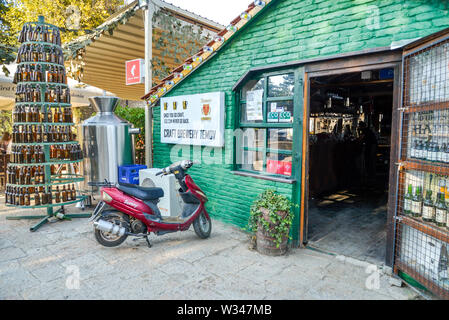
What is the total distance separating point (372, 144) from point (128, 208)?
28.5 ft

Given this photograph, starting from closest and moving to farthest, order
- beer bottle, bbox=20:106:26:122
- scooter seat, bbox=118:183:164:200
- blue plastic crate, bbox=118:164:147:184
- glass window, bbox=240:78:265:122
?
scooter seat, bbox=118:183:164:200 < glass window, bbox=240:78:265:122 < beer bottle, bbox=20:106:26:122 < blue plastic crate, bbox=118:164:147:184

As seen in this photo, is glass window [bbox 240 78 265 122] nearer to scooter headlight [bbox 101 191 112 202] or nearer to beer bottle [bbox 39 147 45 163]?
scooter headlight [bbox 101 191 112 202]

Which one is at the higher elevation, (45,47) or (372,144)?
(45,47)

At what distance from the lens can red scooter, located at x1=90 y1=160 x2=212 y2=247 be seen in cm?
445

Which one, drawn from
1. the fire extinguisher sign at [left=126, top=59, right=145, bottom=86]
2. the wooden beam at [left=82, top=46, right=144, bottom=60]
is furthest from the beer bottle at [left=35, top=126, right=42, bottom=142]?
the wooden beam at [left=82, top=46, right=144, bottom=60]

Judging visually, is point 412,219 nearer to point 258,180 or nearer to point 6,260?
point 258,180

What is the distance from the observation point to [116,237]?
180 inches

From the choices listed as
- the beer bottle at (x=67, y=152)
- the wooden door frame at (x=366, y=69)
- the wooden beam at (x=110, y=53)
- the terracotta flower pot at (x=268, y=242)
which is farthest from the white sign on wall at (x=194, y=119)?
the wooden beam at (x=110, y=53)

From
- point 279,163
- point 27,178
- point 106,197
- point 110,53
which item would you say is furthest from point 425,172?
point 110,53

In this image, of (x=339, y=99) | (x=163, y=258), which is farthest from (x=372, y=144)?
(x=163, y=258)

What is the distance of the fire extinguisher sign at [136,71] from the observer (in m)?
7.72

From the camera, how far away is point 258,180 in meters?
5.10

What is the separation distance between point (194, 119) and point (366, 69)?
3.20 meters

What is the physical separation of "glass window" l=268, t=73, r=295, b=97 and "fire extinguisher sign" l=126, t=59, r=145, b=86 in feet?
13.3
